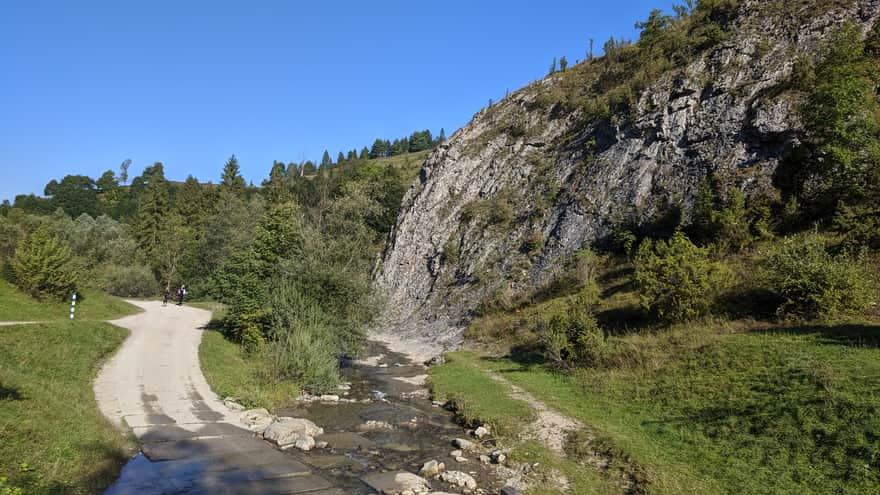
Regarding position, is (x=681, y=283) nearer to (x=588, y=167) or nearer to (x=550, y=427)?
(x=550, y=427)

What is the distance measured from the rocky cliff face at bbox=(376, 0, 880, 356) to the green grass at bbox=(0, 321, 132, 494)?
1003 inches

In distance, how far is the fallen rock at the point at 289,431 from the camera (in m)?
15.0

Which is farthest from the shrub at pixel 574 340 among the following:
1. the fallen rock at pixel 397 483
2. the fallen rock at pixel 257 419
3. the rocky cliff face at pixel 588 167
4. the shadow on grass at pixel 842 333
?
the fallen rock at pixel 257 419

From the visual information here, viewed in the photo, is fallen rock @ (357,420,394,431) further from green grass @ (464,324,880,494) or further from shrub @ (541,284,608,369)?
shrub @ (541,284,608,369)

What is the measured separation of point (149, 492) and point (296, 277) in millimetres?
16659

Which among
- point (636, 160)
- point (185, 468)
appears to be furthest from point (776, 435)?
point (636, 160)

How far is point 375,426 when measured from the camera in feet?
61.0

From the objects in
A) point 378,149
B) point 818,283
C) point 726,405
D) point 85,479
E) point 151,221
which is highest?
point 378,149

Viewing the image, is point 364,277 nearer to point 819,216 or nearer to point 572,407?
point 572,407

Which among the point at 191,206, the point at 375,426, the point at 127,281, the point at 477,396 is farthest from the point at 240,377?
the point at 191,206

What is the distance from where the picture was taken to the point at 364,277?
2838 centimetres

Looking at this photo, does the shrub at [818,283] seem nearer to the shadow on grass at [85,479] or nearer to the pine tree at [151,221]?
the shadow on grass at [85,479]

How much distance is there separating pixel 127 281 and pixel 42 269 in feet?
114

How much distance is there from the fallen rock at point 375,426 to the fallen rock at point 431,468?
4287 mm
